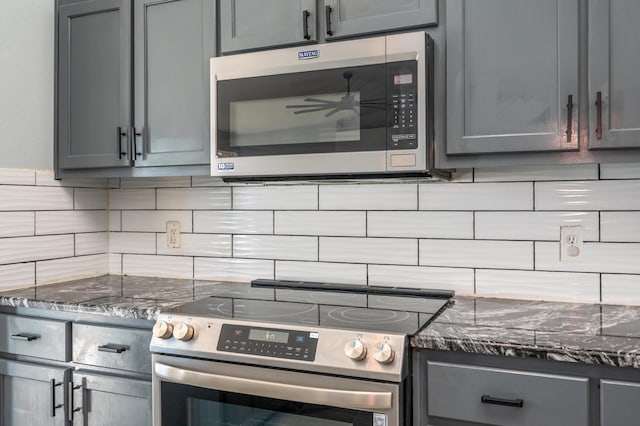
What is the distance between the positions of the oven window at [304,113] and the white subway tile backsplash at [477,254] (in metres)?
0.55

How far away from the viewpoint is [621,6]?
4.86 ft

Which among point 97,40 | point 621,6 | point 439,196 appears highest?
point 97,40

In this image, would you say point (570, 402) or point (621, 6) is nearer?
point (570, 402)

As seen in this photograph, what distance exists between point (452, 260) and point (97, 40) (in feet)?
5.49

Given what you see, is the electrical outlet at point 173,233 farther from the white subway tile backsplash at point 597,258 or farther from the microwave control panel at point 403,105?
the white subway tile backsplash at point 597,258

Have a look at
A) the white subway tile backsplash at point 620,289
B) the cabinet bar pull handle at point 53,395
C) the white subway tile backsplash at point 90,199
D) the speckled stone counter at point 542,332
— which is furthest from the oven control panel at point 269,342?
the white subway tile backsplash at point 90,199

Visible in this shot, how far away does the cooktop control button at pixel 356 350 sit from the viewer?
4.47 feet

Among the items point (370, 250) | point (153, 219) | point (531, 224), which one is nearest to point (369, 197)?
point (370, 250)

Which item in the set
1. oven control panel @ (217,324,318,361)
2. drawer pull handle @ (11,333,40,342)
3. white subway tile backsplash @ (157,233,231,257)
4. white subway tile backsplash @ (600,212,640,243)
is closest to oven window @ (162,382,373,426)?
oven control panel @ (217,324,318,361)

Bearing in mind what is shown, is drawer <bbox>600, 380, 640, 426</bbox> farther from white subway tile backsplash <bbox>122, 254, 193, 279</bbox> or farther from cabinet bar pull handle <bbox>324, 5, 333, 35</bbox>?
white subway tile backsplash <bbox>122, 254, 193, 279</bbox>

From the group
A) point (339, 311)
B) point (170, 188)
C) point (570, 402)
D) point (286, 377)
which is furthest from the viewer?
point (170, 188)

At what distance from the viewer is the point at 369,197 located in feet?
6.89

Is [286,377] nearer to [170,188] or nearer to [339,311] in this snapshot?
[339,311]

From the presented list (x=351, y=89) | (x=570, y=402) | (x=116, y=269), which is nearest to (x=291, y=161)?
(x=351, y=89)
